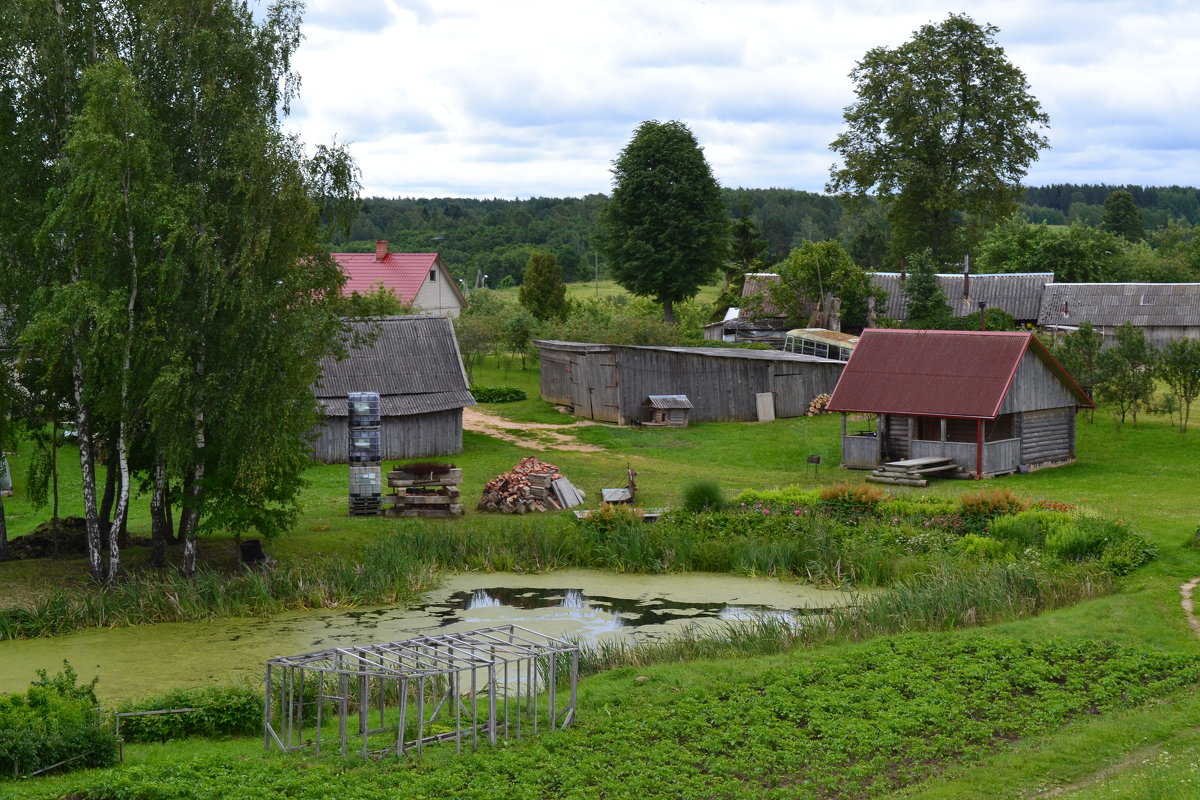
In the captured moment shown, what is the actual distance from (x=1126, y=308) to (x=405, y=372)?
39.4 m

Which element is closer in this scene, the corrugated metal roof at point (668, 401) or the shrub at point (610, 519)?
the shrub at point (610, 519)

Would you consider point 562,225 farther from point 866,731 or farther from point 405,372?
point 866,731

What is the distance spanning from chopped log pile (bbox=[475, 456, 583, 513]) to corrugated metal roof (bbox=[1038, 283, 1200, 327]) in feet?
124

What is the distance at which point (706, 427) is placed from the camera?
4553cm

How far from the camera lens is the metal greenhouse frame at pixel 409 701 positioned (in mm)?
14172

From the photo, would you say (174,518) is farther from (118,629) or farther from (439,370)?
(439,370)

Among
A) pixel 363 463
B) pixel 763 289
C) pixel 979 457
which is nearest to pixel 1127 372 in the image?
pixel 979 457

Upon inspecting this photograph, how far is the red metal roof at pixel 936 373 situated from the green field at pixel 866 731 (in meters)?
10.9

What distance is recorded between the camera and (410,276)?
65438 mm

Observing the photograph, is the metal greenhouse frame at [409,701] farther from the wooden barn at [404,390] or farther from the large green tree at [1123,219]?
the large green tree at [1123,219]

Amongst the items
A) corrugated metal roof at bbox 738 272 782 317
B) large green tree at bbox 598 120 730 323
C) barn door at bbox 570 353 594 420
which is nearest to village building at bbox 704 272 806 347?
corrugated metal roof at bbox 738 272 782 317

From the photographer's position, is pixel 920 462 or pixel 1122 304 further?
pixel 1122 304

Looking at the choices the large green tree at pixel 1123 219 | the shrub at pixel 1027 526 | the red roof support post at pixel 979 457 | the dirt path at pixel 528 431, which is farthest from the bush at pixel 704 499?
the large green tree at pixel 1123 219

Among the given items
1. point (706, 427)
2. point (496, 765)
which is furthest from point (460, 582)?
point (706, 427)
